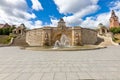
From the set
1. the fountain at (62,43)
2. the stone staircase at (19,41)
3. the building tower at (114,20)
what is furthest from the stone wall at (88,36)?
the building tower at (114,20)

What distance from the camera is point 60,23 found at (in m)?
42.1

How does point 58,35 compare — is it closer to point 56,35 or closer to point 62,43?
point 56,35

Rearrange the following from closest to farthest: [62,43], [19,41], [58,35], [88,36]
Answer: [62,43], [58,35], [88,36], [19,41]

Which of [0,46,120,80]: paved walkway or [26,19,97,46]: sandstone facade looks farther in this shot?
[26,19,97,46]: sandstone facade

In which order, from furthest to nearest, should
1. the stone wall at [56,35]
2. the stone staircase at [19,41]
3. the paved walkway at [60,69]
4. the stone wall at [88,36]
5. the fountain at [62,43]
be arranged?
the stone staircase at [19,41] < the stone wall at [88,36] < the stone wall at [56,35] < the fountain at [62,43] < the paved walkway at [60,69]

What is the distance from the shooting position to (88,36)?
37.1 meters

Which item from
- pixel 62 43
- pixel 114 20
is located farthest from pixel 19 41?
pixel 114 20

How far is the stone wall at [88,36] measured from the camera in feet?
116

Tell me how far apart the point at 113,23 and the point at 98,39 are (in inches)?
1757

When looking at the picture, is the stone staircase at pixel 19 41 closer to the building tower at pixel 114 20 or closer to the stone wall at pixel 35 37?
the stone wall at pixel 35 37

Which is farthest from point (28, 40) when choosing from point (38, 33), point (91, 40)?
point (91, 40)

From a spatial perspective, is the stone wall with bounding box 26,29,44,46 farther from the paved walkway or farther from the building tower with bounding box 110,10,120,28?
the building tower with bounding box 110,10,120,28

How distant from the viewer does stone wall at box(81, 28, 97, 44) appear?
35.3 metres

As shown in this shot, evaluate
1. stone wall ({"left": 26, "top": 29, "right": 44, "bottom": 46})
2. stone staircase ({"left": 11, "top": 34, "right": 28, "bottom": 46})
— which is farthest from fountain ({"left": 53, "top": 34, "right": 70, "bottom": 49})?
stone staircase ({"left": 11, "top": 34, "right": 28, "bottom": 46})
